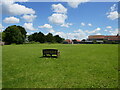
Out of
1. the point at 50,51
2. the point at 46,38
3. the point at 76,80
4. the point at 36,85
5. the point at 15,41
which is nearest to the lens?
the point at 36,85

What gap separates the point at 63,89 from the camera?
14.4ft

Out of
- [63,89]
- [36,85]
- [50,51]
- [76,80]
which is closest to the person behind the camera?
[63,89]

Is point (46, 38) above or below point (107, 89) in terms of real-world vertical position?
above

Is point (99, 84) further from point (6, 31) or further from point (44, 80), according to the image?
point (6, 31)

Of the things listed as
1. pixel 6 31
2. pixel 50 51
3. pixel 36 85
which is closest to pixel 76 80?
pixel 36 85

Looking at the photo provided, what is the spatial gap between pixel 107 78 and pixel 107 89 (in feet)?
4.09

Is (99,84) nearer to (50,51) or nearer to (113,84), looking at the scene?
(113,84)

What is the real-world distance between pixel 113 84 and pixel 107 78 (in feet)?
2.25

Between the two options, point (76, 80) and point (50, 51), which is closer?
point (76, 80)

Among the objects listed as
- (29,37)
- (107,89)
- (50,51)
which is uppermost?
(29,37)

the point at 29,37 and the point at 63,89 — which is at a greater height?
the point at 29,37

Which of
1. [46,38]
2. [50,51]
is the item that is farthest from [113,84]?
[46,38]

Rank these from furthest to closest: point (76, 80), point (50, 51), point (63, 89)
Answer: point (50, 51) → point (76, 80) → point (63, 89)

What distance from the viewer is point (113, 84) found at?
16.1 feet
